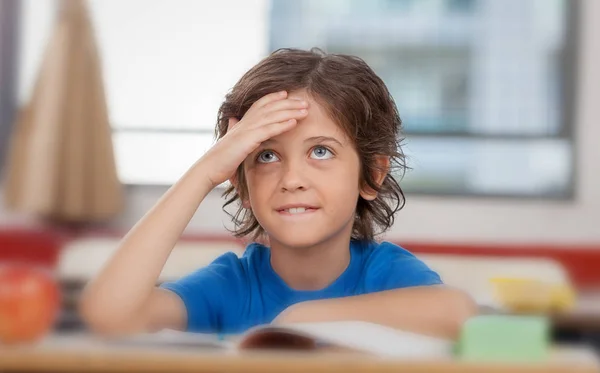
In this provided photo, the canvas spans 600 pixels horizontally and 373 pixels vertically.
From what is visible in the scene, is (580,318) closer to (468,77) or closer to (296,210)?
(296,210)

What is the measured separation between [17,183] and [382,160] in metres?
3.03

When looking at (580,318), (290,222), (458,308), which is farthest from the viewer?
(580,318)

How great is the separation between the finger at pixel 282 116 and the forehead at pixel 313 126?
0.02 metres

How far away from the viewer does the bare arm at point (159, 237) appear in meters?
1.12

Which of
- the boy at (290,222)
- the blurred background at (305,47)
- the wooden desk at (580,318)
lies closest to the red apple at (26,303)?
the boy at (290,222)

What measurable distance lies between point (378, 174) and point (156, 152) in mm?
3347

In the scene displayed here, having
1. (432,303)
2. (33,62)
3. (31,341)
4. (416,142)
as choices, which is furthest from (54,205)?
(31,341)

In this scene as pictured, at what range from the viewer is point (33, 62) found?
473 centimetres

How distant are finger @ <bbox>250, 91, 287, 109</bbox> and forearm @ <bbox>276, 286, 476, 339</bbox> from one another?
31cm

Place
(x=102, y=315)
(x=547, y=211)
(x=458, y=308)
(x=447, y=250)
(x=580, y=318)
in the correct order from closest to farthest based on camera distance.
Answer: (x=458, y=308), (x=102, y=315), (x=580, y=318), (x=447, y=250), (x=547, y=211)

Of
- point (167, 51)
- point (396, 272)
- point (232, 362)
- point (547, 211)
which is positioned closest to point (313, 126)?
point (396, 272)

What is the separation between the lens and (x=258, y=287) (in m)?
1.38

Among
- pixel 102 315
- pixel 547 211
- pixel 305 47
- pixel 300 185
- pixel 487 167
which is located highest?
pixel 300 185

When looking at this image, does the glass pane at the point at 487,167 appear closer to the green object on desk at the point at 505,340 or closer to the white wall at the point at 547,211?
the white wall at the point at 547,211
